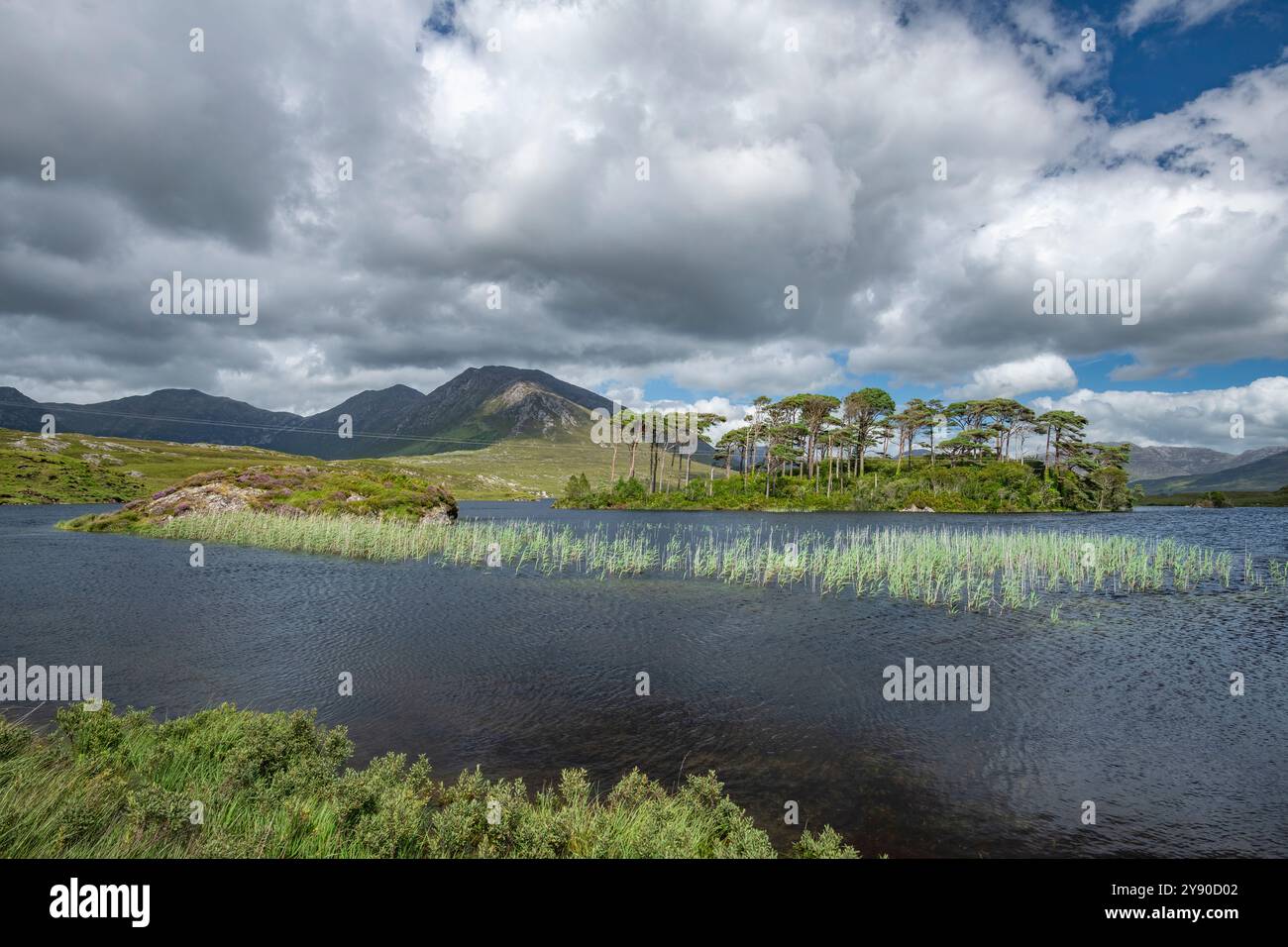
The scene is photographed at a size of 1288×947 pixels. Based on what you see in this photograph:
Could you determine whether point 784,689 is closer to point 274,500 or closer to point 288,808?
point 288,808

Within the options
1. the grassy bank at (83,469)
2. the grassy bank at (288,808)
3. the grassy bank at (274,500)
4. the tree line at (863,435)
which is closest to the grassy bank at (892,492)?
the tree line at (863,435)

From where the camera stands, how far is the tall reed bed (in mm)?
32594

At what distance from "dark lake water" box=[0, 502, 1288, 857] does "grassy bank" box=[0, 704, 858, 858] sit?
202 centimetres

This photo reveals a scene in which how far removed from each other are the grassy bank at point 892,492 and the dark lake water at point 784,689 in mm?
77845

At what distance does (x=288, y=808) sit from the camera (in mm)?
7895

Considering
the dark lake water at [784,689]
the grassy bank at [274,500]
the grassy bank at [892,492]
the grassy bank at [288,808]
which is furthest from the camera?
the grassy bank at [892,492]

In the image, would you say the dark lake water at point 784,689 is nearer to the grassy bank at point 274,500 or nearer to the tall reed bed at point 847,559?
the tall reed bed at point 847,559

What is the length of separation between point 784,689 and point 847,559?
2185cm

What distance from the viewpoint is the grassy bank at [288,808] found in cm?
693

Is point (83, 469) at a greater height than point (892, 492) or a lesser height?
greater

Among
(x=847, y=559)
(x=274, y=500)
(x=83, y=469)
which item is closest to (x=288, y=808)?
(x=847, y=559)

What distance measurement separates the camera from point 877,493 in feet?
352

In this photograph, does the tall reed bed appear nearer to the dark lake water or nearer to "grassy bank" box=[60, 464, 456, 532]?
the dark lake water
